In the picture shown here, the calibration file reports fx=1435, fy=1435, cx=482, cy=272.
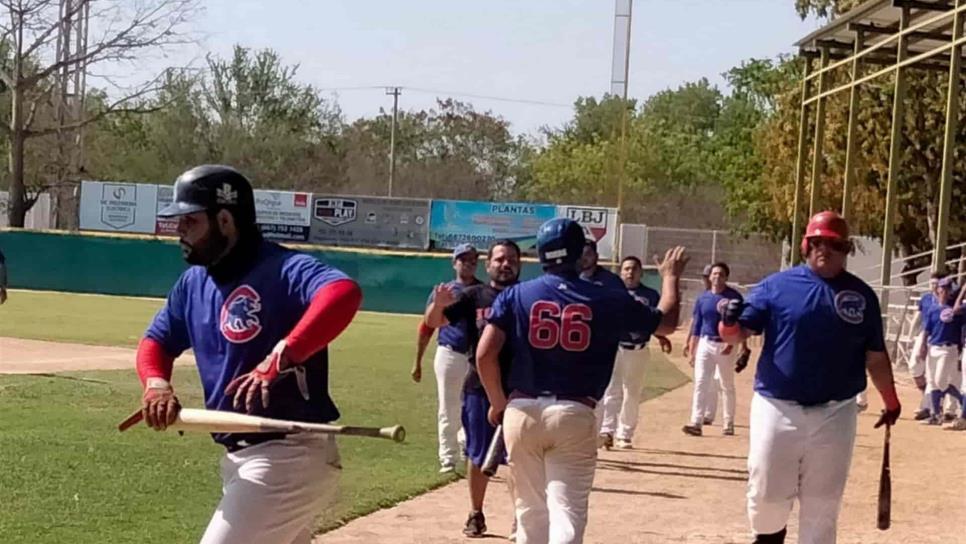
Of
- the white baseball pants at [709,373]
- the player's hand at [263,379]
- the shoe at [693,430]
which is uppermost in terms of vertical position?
the player's hand at [263,379]

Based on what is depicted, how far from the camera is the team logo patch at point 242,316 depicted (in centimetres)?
493

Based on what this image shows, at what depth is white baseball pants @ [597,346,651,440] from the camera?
14.6m

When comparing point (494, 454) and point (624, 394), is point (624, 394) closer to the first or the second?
point (624, 394)

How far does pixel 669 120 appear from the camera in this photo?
102m

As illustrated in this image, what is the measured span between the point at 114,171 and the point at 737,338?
237ft

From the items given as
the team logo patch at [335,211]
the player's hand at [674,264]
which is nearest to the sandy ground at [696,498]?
the player's hand at [674,264]

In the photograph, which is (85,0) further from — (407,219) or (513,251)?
(513,251)

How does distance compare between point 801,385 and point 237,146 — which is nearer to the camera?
point 801,385

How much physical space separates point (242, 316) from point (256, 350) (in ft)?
0.42

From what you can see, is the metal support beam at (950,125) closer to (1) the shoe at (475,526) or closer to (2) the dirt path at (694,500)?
(2) the dirt path at (694,500)

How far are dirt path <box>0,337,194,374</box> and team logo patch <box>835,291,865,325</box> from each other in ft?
47.6

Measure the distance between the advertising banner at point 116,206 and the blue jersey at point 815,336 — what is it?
46606 mm

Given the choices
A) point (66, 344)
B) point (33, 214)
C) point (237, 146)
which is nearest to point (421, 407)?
point (66, 344)

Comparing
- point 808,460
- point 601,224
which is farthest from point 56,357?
point 601,224
